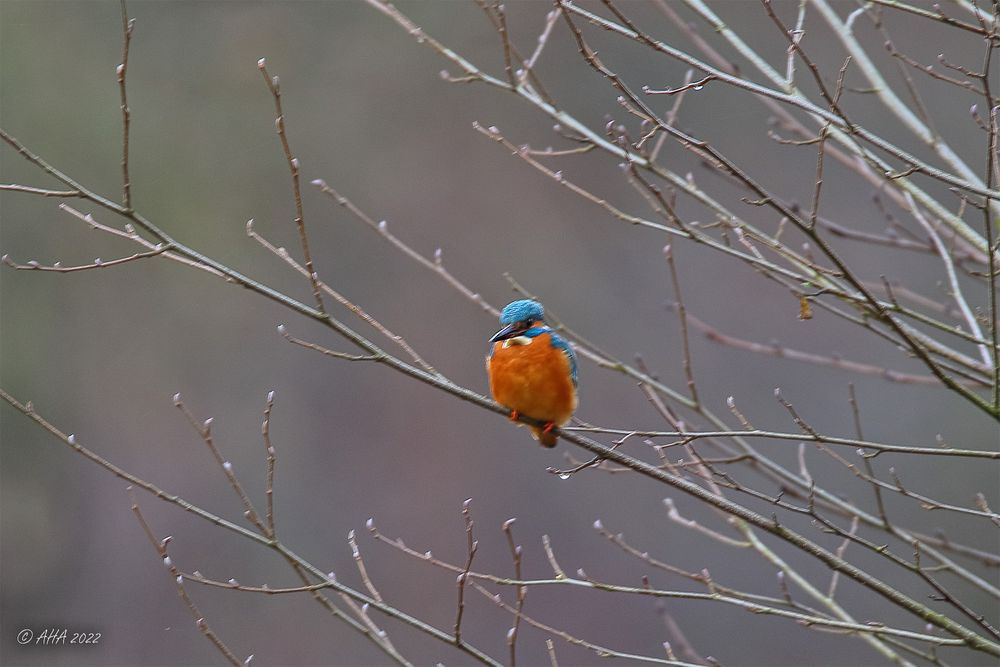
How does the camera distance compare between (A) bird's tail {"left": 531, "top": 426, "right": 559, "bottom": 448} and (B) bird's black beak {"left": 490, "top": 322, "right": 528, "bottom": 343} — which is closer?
(A) bird's tail {"left": 531, "top": 426, "right": 559, "bottom": 448}

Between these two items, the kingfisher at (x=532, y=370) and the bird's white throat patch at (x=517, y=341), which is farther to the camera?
the bird's white throat patch at (x=517, y=341)

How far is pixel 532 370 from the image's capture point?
9.57ft

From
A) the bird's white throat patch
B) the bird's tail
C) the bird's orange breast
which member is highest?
the bird's white throat patch

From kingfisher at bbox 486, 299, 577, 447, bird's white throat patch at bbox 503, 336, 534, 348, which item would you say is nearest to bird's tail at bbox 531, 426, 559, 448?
kingfisher at bbox 486, 299, 577, 447

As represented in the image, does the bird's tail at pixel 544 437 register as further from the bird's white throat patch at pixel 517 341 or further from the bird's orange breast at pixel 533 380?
the bird's white throat patch at pixel 517 341

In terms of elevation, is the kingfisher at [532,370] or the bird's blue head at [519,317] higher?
the bird's blue head at [519,317]

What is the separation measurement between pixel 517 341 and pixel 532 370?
153 mm

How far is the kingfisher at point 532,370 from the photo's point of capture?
289 cm

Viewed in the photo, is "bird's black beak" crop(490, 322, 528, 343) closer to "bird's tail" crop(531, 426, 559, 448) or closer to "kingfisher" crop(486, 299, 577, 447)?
"kingfisher" crop(486, 299, 577, 447)

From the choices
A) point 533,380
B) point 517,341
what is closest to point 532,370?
point 533,380

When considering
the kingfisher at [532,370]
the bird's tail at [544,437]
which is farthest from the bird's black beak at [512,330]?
the bird's tail at [544,437]

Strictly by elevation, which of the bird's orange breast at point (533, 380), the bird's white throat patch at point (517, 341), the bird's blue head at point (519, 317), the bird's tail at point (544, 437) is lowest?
the bird's tail at point (544, 437)

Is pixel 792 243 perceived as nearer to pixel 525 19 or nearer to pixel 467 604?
pixel 525 19

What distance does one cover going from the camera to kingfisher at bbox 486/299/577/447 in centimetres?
289
